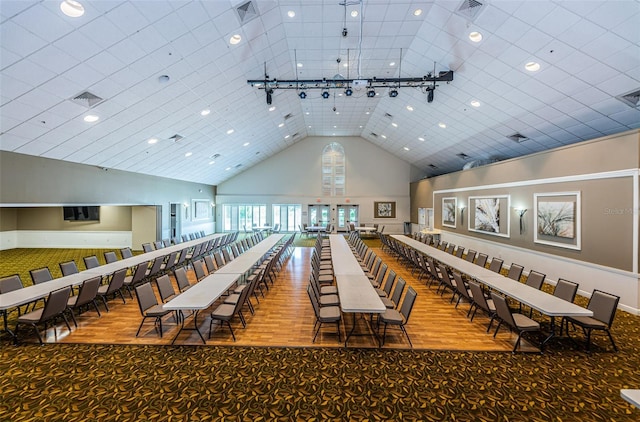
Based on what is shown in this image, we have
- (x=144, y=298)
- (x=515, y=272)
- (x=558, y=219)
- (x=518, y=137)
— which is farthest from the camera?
(x=518, y=137)

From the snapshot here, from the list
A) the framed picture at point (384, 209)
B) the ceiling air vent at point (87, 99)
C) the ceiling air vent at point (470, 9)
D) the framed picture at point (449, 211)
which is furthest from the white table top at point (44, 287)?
the framed picture at point (384, 209)

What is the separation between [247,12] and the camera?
19.2 feet

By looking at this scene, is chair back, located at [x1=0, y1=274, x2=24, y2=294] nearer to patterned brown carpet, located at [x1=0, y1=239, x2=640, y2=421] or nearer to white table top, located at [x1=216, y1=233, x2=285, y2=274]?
patterned brown carpet, located at [x1=0, y1=239, x2=640, y2=421]

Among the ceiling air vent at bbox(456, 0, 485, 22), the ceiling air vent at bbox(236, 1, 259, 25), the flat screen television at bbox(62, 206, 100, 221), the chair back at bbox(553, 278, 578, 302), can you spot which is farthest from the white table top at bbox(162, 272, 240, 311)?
the flat screen television at bbox(62, 206, 100, 221)

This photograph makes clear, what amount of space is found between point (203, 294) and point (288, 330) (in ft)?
5.30

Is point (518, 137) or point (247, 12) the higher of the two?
point (247, 12)

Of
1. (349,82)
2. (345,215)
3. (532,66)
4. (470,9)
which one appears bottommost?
(345,215)

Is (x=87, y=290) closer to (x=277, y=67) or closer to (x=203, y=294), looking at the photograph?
(x=203, y=294)

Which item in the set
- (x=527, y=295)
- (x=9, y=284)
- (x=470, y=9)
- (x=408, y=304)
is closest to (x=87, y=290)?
(x=9, y=284)

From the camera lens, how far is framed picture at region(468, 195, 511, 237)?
31.9 feet

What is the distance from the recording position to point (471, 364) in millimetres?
3801

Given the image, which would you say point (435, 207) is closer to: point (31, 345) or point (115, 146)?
point (115, 146)

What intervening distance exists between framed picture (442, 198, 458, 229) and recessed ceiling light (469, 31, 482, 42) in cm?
819

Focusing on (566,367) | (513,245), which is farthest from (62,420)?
(513,245)
